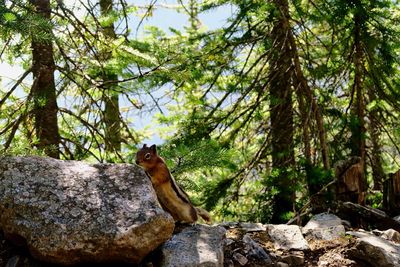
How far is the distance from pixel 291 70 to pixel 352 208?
96.5 inches

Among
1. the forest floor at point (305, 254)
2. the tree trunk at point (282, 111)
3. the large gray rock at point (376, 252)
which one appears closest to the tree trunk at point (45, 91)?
the forest floor at point (305, 254)

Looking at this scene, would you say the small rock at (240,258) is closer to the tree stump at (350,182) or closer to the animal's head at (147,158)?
the animal's head at (147,158)

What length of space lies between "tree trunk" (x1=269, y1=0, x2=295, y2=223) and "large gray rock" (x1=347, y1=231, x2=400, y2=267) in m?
2.06

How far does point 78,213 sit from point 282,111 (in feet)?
15.6

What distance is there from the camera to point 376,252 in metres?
4.44

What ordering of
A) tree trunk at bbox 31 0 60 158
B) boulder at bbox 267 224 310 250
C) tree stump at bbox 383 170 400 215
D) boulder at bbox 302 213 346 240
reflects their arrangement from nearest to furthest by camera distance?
boulder at bbox 267 224 310 250
boulder at bbox 302 213 346 240
tree trunk at bbox 31 0 60 158
tree stump at bbox 383 170 400 215

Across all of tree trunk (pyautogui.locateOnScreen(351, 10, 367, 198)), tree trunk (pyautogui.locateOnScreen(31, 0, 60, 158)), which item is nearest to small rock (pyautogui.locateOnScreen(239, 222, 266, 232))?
tree trunk (pyautogui.locateOnScreen(31, 0, 60, 158))

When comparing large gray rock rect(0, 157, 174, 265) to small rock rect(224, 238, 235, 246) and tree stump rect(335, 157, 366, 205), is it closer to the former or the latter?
small rock rect(224, 238, 235, 246)

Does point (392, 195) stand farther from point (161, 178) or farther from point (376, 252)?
point (161, 178)

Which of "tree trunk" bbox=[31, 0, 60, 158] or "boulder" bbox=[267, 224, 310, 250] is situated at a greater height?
"tree trunk" bbox=[31, 0, 60, 158]

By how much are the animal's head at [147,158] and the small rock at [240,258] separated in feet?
3.41

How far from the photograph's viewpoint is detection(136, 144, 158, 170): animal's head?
413cm

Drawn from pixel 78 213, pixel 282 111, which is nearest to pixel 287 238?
pixel 78 213

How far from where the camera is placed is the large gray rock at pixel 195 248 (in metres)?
3.83
